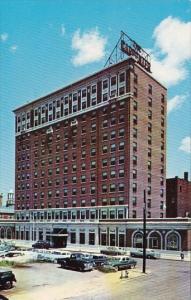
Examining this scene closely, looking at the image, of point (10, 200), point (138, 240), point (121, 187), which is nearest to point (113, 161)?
point (121, 187)

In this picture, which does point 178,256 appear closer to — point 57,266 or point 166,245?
point 166,245

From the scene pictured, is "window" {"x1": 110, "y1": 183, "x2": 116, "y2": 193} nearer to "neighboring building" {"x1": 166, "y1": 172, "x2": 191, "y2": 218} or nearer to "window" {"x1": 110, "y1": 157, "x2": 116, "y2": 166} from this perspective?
"window" {"x1": 110, "y1": 157, "x2": 116, "y2": 166}

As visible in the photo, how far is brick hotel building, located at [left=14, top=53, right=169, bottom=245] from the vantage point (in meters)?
11.7

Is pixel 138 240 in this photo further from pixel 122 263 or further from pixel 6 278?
pixel 6 278

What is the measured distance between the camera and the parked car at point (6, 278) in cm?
760

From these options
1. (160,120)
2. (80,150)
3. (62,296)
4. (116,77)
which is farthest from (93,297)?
(80,150)

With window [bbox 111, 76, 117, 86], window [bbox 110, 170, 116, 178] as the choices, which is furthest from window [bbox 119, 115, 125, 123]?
window [bbox 110, 170, 116, 178]

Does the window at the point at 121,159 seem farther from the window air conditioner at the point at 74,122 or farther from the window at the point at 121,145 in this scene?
the window air conditioner at the point at 74,122

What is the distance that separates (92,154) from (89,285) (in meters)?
12.6

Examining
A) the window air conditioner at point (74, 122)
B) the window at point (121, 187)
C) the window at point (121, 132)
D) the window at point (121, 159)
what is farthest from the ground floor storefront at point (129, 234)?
the window air conditioner at point (74, 122)

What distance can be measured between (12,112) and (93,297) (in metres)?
4.00

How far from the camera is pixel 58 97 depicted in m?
12.3

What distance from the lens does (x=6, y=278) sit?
7.67 m

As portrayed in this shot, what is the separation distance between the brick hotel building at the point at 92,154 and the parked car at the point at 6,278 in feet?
6.03
